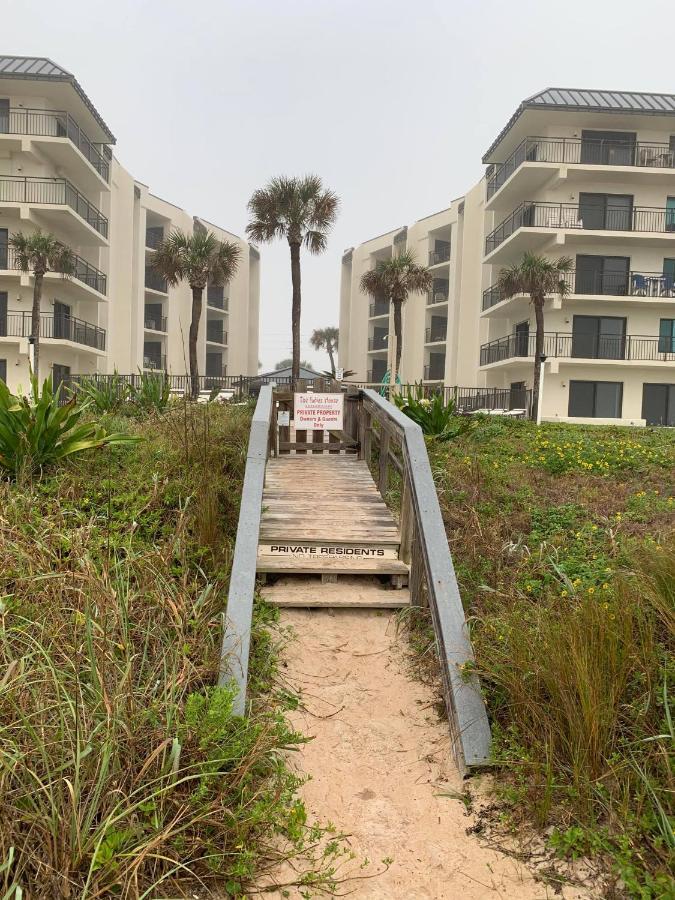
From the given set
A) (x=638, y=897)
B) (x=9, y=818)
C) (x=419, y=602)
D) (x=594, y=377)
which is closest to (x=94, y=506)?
(x=419, y=602)

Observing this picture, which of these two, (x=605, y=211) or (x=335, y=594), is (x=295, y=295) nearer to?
(x=605, y=211)

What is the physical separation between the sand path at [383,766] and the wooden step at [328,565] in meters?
0.34

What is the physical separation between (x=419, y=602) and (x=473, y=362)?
32480 mm

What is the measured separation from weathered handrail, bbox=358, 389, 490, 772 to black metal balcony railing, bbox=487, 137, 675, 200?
25070 millimetres

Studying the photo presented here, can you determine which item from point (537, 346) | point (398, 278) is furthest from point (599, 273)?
point (398, 278)

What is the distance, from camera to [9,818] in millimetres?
2486

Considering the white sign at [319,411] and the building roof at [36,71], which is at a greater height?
the building roof at [36,71]

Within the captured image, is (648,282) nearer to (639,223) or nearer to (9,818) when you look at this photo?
(639,223)

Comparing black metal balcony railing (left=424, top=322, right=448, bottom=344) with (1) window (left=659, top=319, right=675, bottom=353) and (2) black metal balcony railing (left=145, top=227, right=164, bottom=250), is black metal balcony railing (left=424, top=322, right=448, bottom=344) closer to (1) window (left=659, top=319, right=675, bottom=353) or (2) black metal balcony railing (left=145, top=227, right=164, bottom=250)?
(1) window (left=659, top=319, right=675, bottom=353)

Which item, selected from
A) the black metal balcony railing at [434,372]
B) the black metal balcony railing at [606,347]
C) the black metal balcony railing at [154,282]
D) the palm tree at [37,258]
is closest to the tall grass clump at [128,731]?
the palm tree at [37,258]

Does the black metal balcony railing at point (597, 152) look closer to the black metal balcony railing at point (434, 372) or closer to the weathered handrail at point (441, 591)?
the black metal balcony railing at point (434, 372)

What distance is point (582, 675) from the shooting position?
9.98 feet

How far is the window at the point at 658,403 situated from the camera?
2797 cm

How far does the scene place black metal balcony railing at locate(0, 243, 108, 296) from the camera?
25.6 metres
